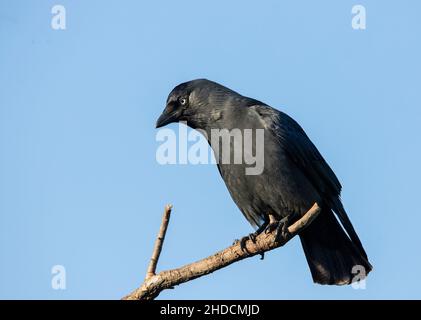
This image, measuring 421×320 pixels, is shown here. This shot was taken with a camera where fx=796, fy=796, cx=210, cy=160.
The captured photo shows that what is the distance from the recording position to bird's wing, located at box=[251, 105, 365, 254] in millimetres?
9258

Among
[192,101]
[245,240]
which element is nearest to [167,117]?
[192,101]

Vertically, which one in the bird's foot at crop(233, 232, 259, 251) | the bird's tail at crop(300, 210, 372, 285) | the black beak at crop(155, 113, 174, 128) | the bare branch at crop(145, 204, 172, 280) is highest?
the black beak at crop(155, 113, 174, 128)

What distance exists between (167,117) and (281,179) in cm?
176

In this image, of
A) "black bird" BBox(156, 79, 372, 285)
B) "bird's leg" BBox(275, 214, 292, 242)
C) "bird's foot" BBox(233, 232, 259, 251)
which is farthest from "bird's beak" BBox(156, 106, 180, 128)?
"bird's leg" BBox(275, 214, 292, 242)

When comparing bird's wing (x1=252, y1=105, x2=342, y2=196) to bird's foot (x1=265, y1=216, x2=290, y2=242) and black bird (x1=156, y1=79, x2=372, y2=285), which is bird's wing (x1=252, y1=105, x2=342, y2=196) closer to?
black bird (x1=156, y1=79, x2=372, y2=285)

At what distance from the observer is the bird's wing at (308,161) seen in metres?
9.26

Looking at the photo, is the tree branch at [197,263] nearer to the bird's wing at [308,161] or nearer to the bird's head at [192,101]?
the bird's wing at [308,161]

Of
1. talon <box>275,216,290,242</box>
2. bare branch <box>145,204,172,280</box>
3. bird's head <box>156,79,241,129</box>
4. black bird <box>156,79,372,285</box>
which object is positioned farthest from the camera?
bird's head <box>156,79,241,129</box>

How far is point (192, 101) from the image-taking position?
9.80 m

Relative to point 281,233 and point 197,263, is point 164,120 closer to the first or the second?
point 281,233

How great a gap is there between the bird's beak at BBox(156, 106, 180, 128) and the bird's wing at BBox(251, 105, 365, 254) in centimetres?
100

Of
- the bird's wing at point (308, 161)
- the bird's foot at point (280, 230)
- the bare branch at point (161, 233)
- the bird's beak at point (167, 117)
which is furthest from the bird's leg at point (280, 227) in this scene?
the bird's beak at point (167, 117)

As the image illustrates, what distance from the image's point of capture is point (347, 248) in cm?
944
